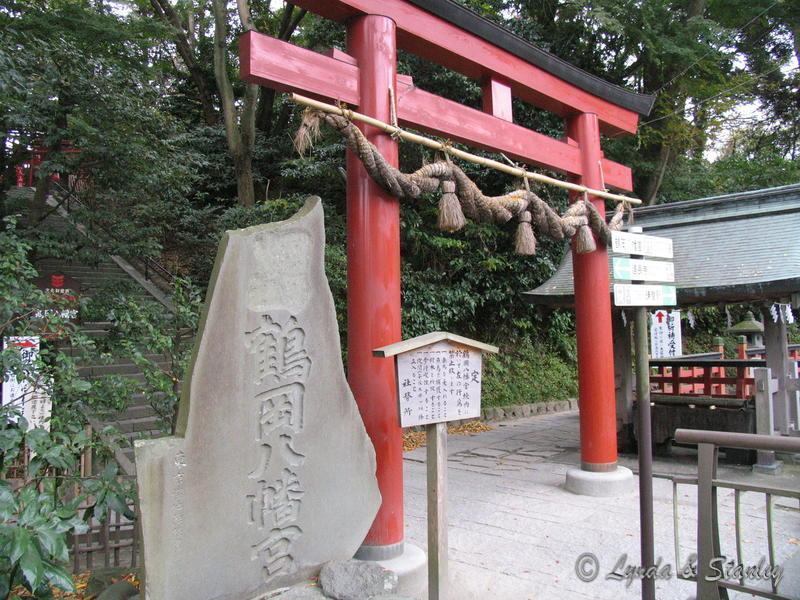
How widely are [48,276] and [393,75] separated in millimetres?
9400

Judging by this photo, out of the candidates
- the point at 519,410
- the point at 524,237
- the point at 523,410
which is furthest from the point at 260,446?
the point at 523,410

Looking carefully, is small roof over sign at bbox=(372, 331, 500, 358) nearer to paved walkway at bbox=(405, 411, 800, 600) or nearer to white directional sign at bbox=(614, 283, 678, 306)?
white directional sign at bbox=(614, 283, 678, 306)

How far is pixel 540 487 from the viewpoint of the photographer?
6.21 m

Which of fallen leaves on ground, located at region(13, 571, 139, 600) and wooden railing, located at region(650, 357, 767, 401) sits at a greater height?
wooden railing, located at region(650, 357, 767, 401)

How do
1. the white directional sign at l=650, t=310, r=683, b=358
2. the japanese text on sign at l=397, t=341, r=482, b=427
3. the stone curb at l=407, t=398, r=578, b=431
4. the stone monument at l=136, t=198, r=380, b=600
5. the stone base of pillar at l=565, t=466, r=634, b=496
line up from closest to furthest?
the stone monument at l=136, t=198, r=380, b=600 < the japanese text on sign at l=397, t=341, r=482, b=427 < the stone base of pillar at l=565, t=466, r=634, b=496 < the stone curb at l=407, t=398, r=578, b=431 < the white directional sign at l=650, t=310, r=683, b=358

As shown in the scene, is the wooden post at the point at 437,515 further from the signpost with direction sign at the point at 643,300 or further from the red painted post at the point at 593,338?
the red painted post at the point at 593,338

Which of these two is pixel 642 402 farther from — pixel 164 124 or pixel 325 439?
pixel 164 124

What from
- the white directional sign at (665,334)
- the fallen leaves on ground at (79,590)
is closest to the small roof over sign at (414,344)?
the fallen leaves on ground at (79,590)

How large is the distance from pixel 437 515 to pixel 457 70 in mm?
3717

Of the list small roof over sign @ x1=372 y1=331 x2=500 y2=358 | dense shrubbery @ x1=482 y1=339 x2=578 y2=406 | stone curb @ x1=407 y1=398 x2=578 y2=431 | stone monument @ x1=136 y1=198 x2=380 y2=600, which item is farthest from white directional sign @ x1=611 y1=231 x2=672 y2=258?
dense shrubbery @ x1=482 y1=339 x2=578 y2=406

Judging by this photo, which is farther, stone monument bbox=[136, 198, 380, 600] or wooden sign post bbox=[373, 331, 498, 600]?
wooden sign post bbox=[373, 331, 498, 600]

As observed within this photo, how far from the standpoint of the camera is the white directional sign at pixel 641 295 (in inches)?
126

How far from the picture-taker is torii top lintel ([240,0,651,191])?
3.60 meters

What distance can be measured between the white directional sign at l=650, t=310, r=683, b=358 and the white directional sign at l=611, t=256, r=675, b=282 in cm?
925
